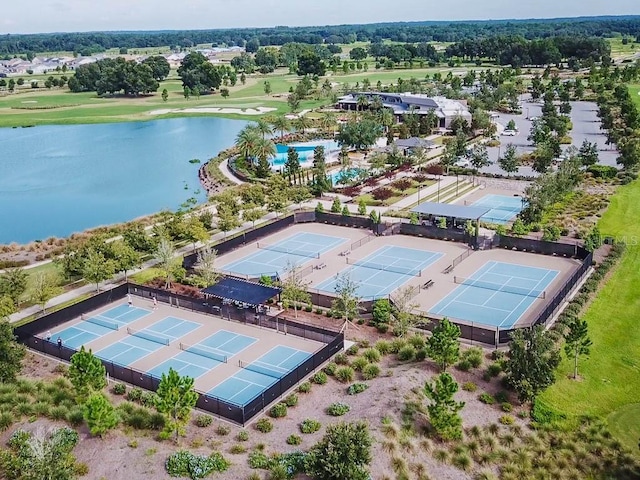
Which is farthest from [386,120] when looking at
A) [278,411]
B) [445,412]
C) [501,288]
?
[445,412]

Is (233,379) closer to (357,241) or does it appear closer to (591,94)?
(357,241)

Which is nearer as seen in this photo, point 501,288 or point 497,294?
point 497,294

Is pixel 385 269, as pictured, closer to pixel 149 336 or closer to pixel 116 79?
pixel 149 336

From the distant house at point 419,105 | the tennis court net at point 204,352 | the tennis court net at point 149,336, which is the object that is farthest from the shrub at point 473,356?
the distant house at point 419,105

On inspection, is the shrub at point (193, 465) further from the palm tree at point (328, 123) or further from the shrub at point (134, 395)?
the palm tree at point (328, 123)

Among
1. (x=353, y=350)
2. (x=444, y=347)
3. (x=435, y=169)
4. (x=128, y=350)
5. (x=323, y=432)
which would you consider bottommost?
(x=435, y=169)

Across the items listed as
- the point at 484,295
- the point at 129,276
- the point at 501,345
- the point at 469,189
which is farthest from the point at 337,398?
the point at 469,189
